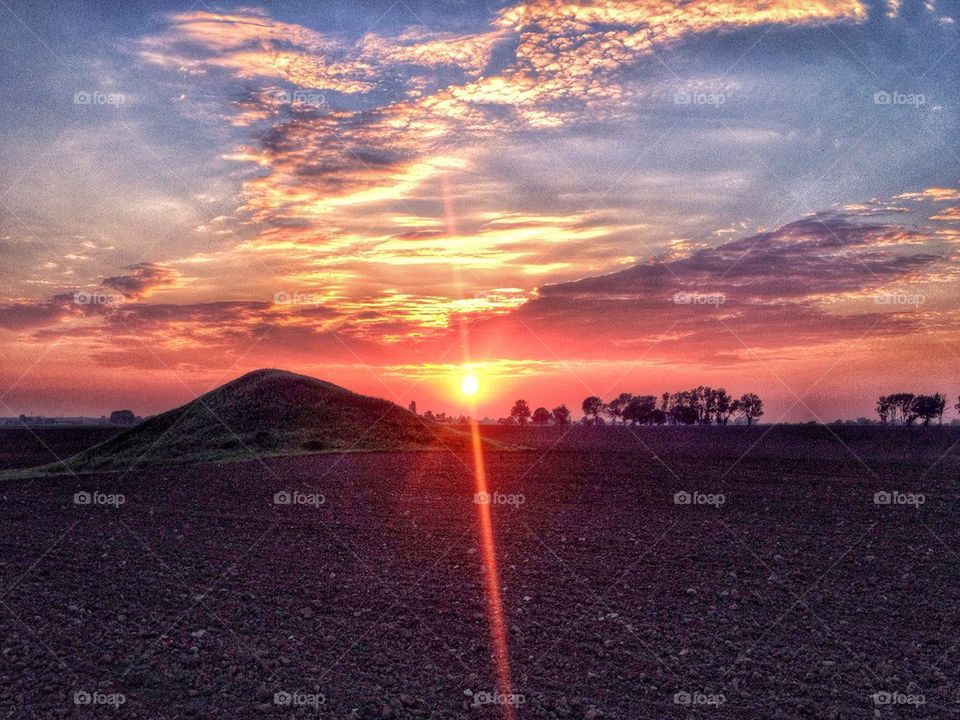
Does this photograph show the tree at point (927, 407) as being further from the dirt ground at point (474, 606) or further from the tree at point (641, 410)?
the dirt ground at point (474, 606)

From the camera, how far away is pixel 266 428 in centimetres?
4838

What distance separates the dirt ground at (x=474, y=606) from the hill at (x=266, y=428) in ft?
56.3

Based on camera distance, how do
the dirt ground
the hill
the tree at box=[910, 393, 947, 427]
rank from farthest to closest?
the tree at box=[910, 393, 947, 427] < the hill < the dirt ground

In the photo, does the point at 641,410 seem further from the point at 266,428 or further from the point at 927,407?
the point at 266,428

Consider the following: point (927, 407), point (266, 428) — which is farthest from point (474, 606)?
point (927, 407)

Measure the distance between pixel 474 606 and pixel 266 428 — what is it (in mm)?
36357

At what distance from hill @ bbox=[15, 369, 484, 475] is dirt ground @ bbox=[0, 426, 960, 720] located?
17.2 meters

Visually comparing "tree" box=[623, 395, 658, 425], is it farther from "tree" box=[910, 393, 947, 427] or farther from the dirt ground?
the dirt ground

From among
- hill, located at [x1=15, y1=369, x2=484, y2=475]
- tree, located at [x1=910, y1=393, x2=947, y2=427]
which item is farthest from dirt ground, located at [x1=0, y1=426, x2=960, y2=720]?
tree, located at [x1=910, y1=393, x2=947, y2=427]

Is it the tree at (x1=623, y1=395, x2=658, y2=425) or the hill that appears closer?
the hill

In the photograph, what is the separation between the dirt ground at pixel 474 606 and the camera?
10805 millimetres

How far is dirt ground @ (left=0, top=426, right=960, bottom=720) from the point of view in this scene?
1080 centimetres

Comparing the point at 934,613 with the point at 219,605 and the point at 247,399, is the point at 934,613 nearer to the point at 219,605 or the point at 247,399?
the point at 219,605

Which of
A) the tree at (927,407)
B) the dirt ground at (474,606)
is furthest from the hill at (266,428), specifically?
the tree at (927,407)
